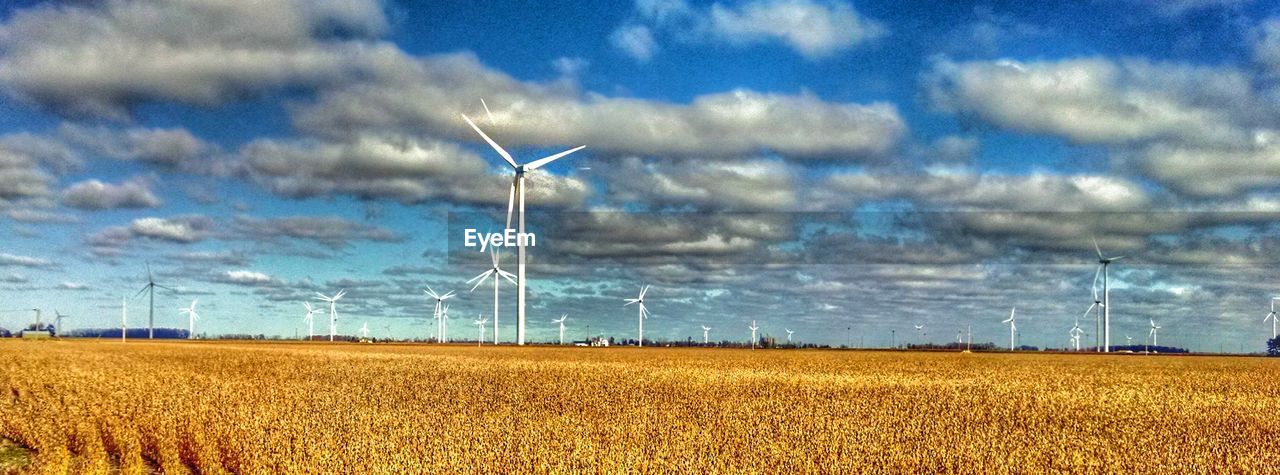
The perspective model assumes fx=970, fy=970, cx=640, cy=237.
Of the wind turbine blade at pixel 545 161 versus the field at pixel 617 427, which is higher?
the wind turbine blade at pixel 545 161

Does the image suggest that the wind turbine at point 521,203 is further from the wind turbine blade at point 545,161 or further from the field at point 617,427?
the field at point 617,427

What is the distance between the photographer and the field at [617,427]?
17719 mm

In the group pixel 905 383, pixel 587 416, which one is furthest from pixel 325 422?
pixel 905 383

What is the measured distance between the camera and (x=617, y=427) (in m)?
22.0

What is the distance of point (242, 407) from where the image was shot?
86.8 ft

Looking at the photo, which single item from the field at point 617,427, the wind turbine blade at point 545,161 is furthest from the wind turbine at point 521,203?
the field at point 617,427

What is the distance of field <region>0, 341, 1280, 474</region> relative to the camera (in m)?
17.7

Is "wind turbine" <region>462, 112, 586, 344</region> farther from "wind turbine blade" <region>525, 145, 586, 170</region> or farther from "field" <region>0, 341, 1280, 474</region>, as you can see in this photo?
"field" <region>0, 341, 1280, 474</region>

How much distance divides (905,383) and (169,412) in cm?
3005

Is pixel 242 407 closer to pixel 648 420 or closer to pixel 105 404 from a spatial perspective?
pixel 105 404

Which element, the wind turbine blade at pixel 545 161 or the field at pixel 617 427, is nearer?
the field at pixel 617 427

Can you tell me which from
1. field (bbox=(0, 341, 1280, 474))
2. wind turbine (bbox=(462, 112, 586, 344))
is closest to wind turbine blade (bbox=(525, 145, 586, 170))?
wind turbine (bbox=(462, 112, 586, 344))

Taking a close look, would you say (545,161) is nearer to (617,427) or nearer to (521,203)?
(521,203)

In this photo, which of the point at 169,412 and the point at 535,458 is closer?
the point at 535,458
